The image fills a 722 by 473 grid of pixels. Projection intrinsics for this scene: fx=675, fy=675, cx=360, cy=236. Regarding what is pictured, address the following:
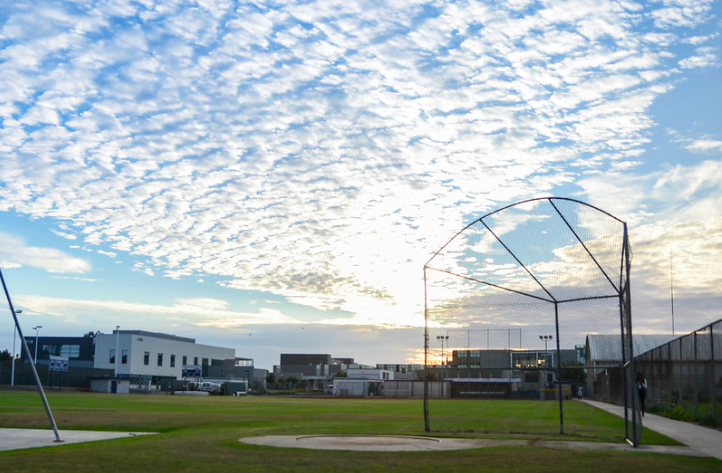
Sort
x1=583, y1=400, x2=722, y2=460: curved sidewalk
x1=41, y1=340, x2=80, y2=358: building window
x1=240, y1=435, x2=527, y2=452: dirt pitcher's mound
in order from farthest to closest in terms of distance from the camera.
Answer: x1=41, y1=340, x2=80, y2=358: building window → x1=583, y1=400, x2=722, y2=460: curved sidewalk → x1=240, y1=435, x2=527, y2=452: dirt pitcher's mound

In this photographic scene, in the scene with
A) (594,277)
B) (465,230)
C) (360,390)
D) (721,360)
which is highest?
(465,230)

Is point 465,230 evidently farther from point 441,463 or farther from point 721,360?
point 441,463

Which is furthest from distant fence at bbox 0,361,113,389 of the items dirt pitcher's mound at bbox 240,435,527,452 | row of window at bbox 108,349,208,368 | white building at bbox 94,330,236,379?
dirt pitcher's mound at bbox 240,435,527,452

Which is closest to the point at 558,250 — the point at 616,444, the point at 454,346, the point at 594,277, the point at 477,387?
the point at 594,277

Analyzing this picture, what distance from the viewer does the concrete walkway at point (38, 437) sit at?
15394mm

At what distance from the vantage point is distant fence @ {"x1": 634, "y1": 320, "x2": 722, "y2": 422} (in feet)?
76.5

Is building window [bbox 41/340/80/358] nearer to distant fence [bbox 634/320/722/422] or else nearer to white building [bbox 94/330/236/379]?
white building [bbox 94/330/236/379]

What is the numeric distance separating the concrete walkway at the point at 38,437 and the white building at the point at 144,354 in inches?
3891

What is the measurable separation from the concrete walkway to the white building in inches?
3891

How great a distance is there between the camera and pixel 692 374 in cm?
2709

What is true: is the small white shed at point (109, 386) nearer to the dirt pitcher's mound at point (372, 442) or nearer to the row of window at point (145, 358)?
the row of window at point (145, 358)


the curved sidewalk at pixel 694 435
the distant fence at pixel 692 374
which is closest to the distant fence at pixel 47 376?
the distant fence at pixel 692 374

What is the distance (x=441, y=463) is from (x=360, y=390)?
84631 mm

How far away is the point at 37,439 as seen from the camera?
16.7 meters
